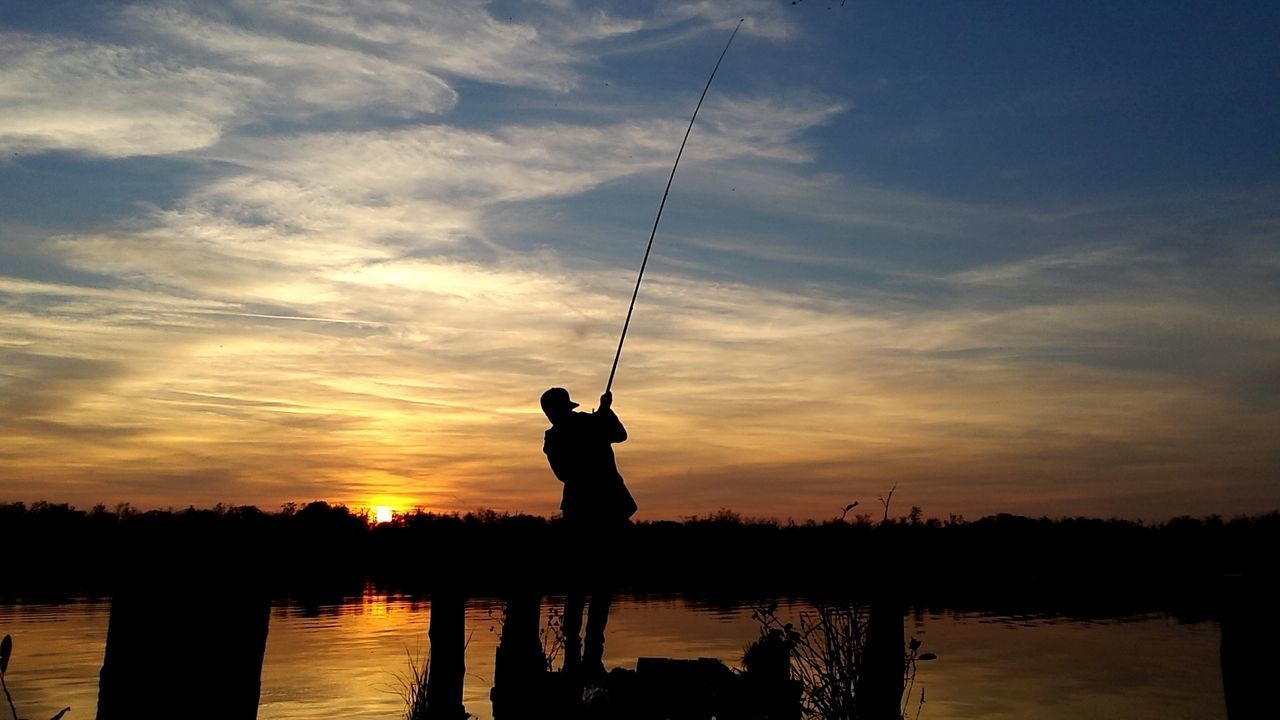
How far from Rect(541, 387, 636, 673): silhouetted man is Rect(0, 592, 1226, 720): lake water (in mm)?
4362

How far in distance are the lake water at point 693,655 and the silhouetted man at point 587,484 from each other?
14.3ft

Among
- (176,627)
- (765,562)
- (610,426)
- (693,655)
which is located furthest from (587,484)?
(765,562)

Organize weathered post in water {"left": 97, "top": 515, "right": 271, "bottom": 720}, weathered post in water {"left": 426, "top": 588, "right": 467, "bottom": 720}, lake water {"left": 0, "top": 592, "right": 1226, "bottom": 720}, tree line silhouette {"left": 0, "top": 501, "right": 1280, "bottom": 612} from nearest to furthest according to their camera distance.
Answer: weathered post in water {"left": 97, "top": 515, "right": 271, "bottom": 720} < weathered post in water {"left": 426, "top": 588, "right": 467, "bottom": 720} < lake water {"left": 0, "top": 592, "right": 1226, "bottom": 720} < tree line silhouette {"left": 0, "top": 501, "right": 1280, "bottom": 612}

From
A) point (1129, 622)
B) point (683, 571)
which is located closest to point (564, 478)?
point (1129, 622)

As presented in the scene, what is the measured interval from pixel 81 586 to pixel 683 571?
30.5 metres

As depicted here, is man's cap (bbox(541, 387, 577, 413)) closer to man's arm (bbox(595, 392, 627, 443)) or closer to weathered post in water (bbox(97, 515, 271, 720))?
man's arm (bbox(595, 392, 627, 443))

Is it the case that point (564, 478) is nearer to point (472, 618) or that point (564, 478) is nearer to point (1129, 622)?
point (472, 618)

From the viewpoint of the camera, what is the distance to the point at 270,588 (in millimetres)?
2455

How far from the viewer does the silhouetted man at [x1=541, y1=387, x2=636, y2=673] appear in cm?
952

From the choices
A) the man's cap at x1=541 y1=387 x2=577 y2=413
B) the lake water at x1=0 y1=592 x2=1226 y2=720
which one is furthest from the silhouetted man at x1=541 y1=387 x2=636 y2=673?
the lake water at x1=0 y1=592 x2=1226 y2=720

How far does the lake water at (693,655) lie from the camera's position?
664 inches

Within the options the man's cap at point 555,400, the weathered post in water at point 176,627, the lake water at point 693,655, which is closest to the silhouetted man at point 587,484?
the man's cap at point 555,400

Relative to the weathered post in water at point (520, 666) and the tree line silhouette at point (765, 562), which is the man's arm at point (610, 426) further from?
the tree line silhouette at point (765, 562)

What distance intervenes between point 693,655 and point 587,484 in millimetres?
13008
